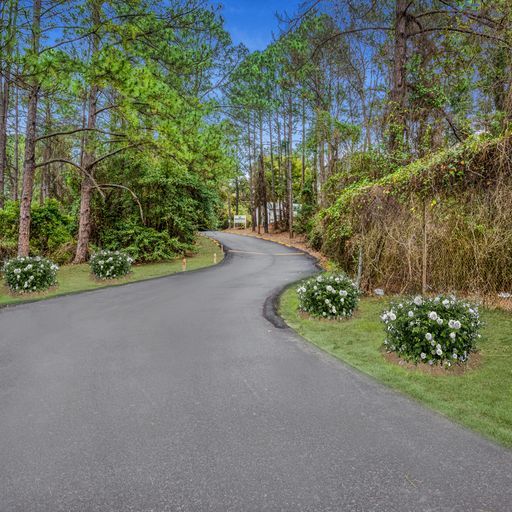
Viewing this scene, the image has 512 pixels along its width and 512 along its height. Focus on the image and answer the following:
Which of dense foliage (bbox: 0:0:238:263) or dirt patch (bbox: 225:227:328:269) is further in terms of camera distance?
dirt patch (bbox: 225:227:328:269)

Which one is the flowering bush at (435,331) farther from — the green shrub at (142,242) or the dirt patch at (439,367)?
the green shrub at (142,242)

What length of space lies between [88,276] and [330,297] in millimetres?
9858

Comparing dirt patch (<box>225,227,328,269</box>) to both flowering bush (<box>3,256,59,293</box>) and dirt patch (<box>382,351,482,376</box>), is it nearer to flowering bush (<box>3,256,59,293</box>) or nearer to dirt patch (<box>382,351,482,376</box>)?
flowering bush (<box>3,256,59,293</box>)

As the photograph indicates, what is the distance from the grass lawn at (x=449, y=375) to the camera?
390cm

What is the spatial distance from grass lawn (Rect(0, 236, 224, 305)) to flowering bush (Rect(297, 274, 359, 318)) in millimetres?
7292

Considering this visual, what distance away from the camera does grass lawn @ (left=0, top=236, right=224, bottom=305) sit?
10.8 m

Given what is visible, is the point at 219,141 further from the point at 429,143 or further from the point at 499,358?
the point at 499,358

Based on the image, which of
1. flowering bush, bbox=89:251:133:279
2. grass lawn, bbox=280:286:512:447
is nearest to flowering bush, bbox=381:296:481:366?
grass lawn, bbox=280:286:512:447

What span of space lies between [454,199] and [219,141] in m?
7.57

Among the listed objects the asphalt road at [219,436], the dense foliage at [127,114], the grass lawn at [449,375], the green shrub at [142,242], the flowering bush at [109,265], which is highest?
the dense foliage at [127,114]

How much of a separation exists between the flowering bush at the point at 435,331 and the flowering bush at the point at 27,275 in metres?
9.80

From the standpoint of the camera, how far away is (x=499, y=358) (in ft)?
18.3

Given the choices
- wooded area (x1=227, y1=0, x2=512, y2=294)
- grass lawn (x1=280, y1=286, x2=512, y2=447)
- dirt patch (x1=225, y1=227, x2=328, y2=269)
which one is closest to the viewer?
grass lawn (x1=280, y1=286, x2=512, y2=447)

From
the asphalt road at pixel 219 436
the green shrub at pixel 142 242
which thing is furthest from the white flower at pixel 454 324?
the green shrub at pixel 142 242
